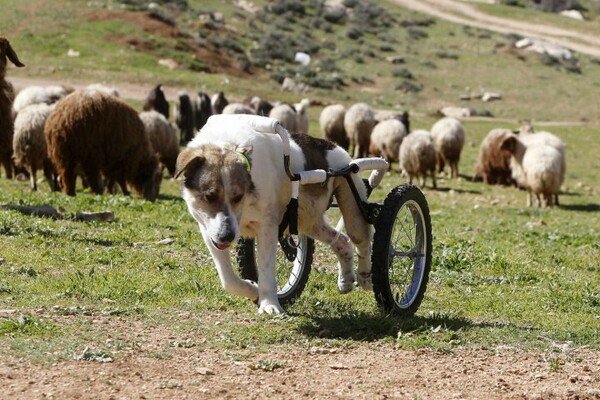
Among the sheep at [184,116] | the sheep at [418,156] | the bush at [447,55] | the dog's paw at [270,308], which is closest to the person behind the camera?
the dog's paw at [270,308]

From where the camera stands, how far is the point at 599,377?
579 centimetres

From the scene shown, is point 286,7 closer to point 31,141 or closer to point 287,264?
point 31,141

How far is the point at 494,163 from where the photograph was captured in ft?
83.0

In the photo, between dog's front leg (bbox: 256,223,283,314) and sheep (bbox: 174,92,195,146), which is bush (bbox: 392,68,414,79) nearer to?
sheep (bbox: 174,92,195,146)

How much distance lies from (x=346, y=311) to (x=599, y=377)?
2.09 meters

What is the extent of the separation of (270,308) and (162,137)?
15588 mm

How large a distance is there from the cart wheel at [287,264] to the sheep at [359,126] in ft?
72.0

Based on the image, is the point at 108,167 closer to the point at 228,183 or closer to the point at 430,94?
the point at 228,183

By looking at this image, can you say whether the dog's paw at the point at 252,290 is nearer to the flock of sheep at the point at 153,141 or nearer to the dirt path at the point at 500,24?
the flock of sheep at the point at 153,141

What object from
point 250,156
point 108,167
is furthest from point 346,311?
point 108,167

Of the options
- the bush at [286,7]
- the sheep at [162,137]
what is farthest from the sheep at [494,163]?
the bush at [286,7]

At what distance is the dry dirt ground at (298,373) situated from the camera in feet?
16.9

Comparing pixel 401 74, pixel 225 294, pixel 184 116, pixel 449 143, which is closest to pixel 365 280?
pixel 225 294

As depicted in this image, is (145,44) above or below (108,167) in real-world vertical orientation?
below
